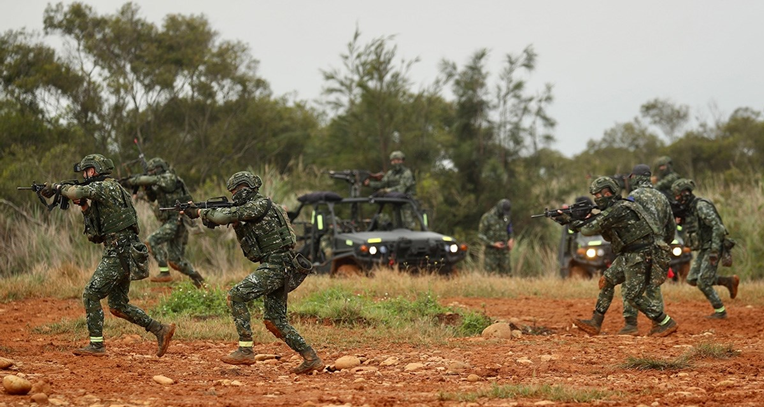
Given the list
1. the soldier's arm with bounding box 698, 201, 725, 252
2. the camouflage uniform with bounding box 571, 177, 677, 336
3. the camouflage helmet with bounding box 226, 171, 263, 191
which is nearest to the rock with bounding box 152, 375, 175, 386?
the camouflage helmet with bounding box 226, 171, 263, 191

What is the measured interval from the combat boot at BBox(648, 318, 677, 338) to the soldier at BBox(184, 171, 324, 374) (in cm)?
445

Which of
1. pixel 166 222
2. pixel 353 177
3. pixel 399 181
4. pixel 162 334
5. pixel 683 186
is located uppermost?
pixel 353 177

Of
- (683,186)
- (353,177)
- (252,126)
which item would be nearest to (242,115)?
(252,126)

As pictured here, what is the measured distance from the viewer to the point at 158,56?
22750 mm

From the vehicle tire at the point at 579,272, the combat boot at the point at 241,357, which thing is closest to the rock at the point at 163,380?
the combat boot at the point at 241,357

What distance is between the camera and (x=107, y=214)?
962 cm

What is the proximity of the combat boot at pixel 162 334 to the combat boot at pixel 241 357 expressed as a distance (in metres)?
0.75

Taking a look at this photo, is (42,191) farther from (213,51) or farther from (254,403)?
(213,51)

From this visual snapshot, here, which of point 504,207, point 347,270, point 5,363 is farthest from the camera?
point 504,207

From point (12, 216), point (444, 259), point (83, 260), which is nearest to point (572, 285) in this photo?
point (444, 259)

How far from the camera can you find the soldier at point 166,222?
13648 millimetres

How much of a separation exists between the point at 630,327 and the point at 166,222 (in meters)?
6.47

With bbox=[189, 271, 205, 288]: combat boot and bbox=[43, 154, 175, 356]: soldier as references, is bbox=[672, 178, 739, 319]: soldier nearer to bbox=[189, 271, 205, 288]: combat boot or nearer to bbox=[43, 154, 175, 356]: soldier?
bbox=[189, 271, 205, 288]: combat boot

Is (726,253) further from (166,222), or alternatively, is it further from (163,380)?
(163,380)
